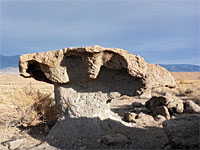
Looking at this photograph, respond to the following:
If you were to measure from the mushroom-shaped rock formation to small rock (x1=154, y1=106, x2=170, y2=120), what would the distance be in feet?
6.14

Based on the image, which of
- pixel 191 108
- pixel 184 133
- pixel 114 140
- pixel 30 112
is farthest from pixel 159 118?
pixel 30 112

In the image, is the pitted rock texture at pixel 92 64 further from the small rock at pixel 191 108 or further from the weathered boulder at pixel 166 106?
the small rock at pixel 191 108

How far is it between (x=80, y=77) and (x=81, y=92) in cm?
40

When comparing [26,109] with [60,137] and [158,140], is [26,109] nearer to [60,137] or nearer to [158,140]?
[60,137]

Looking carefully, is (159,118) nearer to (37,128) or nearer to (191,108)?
(191,108)

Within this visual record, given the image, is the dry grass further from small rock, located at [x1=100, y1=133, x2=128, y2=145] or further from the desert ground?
small rock, located at [x1=100, y1=133, x2=128, y2=145]

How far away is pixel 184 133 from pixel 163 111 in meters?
3.51

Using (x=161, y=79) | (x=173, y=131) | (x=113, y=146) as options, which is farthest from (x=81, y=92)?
(x=173, y=131)

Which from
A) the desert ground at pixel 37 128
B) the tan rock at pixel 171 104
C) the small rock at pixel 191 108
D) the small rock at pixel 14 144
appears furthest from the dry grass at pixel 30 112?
the small rock at pixel 191 108

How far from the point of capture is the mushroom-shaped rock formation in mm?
5215

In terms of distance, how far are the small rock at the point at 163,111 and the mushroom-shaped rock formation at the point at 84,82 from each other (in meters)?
1.87

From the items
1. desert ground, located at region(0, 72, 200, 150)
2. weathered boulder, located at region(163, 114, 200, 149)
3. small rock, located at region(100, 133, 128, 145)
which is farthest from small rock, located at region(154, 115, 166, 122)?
weathered boulder, located at region(163, 114, 200, 149)

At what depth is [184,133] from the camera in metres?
3.88

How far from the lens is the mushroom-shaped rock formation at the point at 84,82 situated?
521 cm
